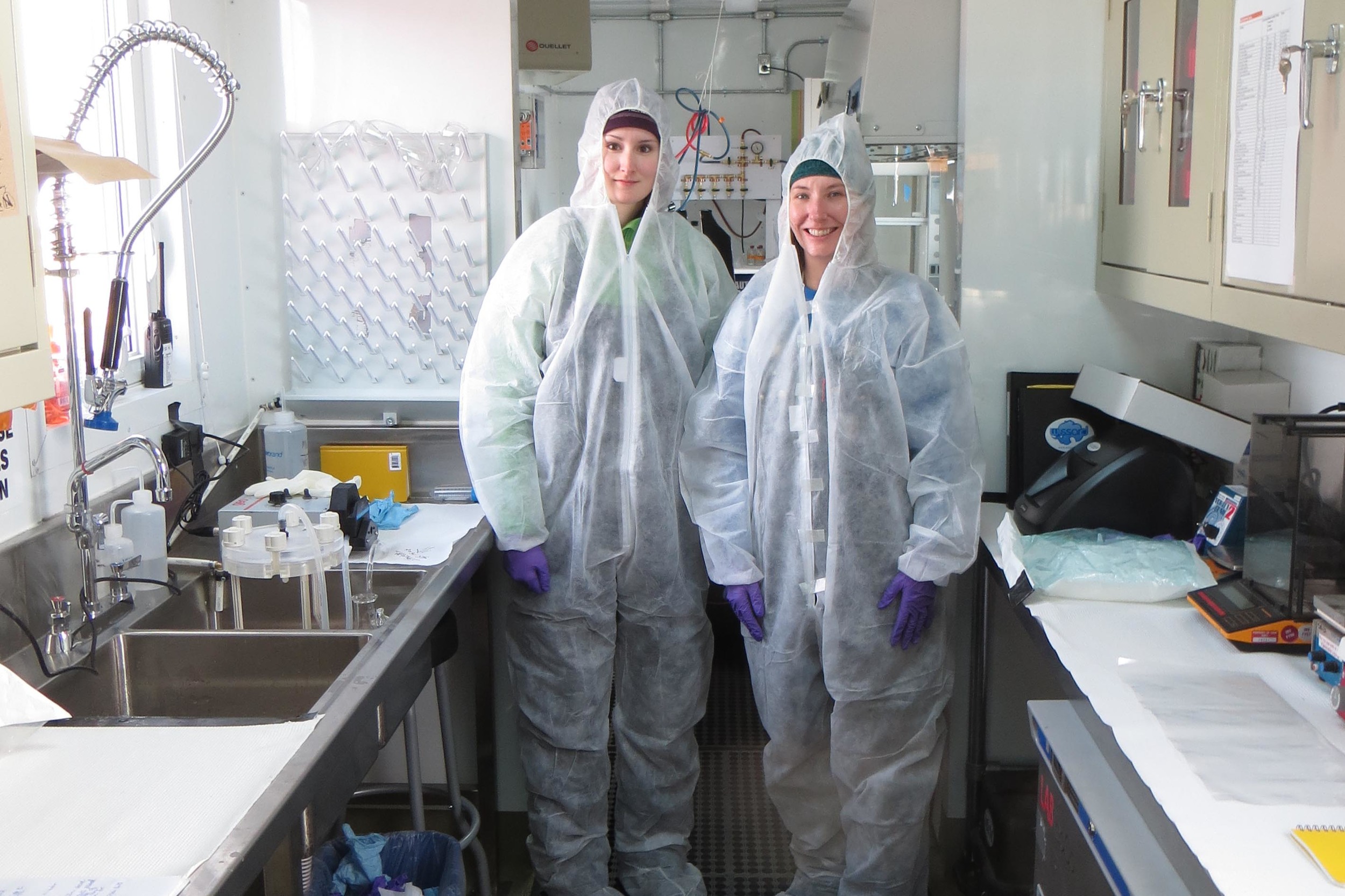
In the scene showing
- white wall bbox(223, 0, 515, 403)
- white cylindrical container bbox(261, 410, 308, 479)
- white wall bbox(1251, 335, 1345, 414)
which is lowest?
white cylindrical container bbox(261, 410, 308, 479)

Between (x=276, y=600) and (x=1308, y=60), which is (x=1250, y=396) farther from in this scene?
(x=276, y=600)

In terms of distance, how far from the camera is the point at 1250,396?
212 centimetres

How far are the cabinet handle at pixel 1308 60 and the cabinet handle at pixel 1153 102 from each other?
0.51 meters

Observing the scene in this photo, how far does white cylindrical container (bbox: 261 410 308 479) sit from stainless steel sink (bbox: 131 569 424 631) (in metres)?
0.41

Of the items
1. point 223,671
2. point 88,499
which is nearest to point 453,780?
point 223,671

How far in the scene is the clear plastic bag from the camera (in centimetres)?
177

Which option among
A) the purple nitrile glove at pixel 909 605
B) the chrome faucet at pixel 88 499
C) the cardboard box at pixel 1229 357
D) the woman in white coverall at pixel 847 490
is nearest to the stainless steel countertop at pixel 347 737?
the chrome faucet at pixel 88 499

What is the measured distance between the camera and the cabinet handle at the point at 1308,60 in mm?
1308

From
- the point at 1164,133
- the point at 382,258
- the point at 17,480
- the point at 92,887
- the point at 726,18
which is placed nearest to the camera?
the point at 92,887

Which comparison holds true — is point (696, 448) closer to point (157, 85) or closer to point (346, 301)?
point (346, 301)

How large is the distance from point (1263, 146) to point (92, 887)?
1.59 meters

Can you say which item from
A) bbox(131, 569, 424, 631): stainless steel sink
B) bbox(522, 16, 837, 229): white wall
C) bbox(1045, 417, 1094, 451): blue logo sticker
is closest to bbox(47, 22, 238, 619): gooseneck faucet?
bbox(131, 569, 424, 631): stainless steel sink

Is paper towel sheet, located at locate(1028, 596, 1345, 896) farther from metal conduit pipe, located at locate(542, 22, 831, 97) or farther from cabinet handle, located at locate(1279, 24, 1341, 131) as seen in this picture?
metal conduit pipe, located at locate(542, 22, 831, 97)

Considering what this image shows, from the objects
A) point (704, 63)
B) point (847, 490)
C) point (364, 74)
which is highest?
point (704, 63)
